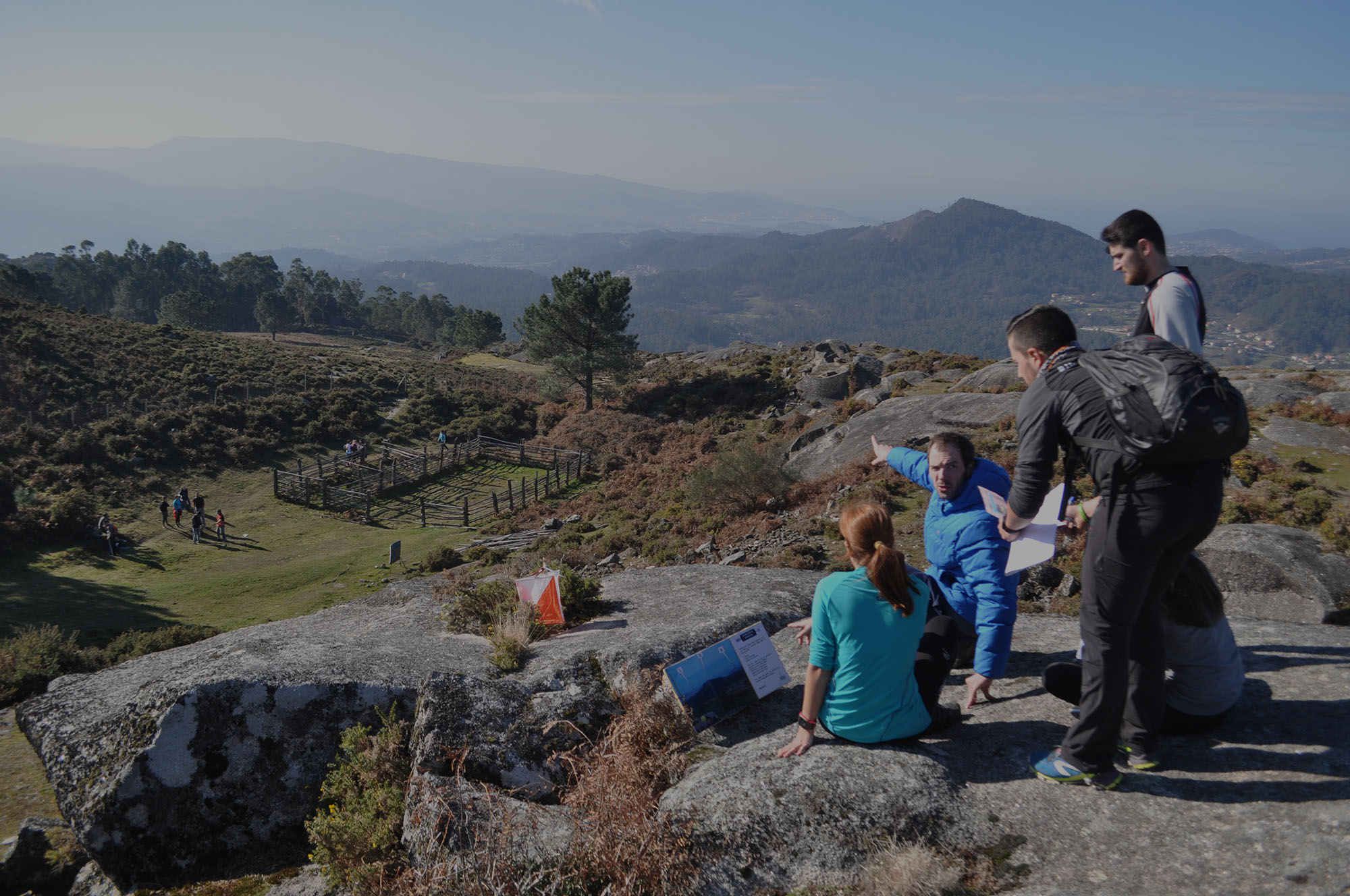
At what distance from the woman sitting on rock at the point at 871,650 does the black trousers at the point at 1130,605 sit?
77 centimetres

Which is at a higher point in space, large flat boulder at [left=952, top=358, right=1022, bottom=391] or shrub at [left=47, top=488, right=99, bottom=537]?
large flat boulder at [left=952, top=358, right=1022, bottom=391]

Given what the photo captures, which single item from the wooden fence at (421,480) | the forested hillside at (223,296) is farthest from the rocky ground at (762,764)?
the forested hillside at (223,296)

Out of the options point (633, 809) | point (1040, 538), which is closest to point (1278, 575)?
point (1040, 538)

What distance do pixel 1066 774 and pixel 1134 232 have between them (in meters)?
2.92

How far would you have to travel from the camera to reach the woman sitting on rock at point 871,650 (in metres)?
3.51

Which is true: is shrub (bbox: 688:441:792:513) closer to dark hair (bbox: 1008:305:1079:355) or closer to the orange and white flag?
the orange and white flag

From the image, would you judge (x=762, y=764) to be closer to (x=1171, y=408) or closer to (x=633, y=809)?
(x=633, y=809)

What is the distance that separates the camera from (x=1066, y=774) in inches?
137

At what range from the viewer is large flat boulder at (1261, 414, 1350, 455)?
13.6 meters

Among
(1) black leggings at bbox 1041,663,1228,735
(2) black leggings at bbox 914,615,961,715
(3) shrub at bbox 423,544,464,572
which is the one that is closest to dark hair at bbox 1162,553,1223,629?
(1) black leggings at bbox 1041,663,1228,735

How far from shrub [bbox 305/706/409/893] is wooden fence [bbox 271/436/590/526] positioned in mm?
21015

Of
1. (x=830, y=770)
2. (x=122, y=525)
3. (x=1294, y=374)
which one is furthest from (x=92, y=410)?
(x=1294, y=374)

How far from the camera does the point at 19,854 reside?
15.2ft

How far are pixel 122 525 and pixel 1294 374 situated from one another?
3756 cm
